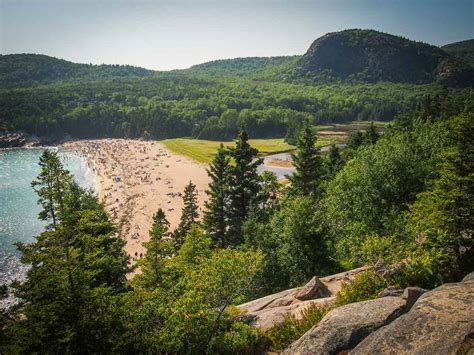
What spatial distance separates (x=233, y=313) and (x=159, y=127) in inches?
6883

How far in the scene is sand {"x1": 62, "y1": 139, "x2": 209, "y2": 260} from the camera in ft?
227

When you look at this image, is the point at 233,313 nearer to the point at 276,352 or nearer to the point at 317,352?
the point at 276,352

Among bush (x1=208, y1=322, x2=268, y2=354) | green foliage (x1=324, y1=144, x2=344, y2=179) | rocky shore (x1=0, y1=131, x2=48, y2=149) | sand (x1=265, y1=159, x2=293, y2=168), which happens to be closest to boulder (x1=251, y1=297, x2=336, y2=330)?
bush (x1=208, y1=322, x2=268, y2=354)

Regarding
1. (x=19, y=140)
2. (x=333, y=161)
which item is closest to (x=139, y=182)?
(x=333, y=161)

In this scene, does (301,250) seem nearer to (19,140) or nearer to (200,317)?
(200,317)

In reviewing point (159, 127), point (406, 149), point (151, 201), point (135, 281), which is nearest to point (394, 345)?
point (135, 281)

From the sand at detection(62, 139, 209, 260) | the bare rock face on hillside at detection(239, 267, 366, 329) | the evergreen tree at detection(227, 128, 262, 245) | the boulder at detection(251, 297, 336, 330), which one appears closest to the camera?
the boulder at detection(251, 297, 336, 330)

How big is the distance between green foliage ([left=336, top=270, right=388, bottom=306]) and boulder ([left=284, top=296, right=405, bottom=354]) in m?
1.90

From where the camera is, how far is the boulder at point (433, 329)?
9.44 m

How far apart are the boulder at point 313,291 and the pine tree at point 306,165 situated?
2175 cm

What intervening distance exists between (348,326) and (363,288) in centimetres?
369

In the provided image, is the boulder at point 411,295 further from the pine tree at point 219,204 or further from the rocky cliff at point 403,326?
the pine tree at point 219,204

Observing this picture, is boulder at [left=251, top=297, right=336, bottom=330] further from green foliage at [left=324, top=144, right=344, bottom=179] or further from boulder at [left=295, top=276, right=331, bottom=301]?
green foliage at [left=324, top=144, right=344, bottom=179]

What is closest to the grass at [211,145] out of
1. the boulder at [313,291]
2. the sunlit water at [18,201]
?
the sunlit water at [18,201]
